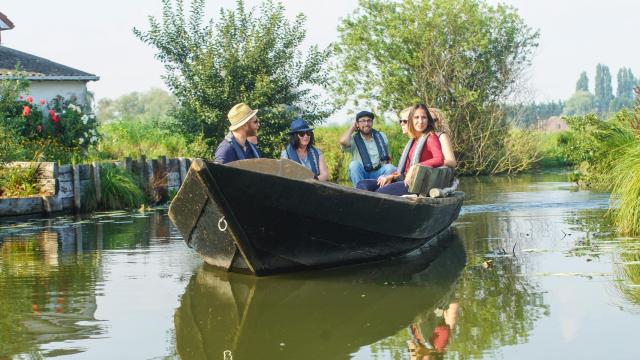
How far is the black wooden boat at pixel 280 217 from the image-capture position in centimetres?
966

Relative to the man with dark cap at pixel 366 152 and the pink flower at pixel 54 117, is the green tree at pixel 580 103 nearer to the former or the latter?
the pink flower at pixel 54 117

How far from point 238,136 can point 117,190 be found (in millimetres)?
10622

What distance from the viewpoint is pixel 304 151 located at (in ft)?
40.2

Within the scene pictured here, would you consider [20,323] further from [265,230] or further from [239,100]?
[239,100]

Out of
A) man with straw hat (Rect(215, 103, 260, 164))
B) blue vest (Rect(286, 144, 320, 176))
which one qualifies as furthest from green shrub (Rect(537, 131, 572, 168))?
man with straw hat (Rect(215, 103, 260, 164))

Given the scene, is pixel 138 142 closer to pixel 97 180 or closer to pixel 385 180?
pixel 97 180

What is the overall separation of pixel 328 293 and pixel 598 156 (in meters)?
10.1

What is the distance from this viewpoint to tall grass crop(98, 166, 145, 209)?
2130cm

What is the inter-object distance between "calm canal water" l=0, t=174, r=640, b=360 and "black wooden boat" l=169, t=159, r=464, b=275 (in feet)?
0.65

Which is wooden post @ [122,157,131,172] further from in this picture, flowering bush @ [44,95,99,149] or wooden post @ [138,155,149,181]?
flowering bush @ [44,95,99,149]

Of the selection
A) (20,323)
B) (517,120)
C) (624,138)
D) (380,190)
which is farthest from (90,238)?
(517,120)

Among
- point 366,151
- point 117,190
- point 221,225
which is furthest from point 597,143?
point 221,225

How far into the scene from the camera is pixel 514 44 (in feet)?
121

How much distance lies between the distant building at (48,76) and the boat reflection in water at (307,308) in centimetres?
2352
